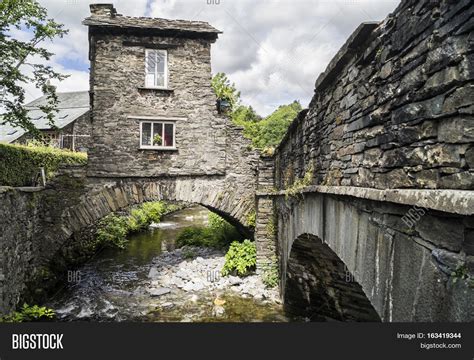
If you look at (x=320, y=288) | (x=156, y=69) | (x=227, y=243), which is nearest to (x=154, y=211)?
(x=227, y=243)

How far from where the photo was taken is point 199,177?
1190cm

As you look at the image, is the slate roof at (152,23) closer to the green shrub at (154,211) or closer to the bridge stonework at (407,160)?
the bridge stonework at (407,160)

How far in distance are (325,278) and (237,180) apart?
558cm

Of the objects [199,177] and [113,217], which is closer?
[199,177]

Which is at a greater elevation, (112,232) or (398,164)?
(398,164)

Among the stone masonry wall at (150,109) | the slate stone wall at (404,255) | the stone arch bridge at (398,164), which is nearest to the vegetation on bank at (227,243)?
the stone masonry wall at (150,109)

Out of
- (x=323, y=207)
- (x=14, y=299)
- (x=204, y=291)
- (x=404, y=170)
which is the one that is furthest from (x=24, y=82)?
(x=404, y=170)

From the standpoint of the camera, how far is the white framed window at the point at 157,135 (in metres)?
11.6

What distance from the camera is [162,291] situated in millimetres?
10578

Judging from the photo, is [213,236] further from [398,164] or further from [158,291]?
[398,164]

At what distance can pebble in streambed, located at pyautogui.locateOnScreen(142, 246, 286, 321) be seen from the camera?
9.04m

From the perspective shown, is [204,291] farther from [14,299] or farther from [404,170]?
[404,170]

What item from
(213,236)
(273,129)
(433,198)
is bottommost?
(213,236)

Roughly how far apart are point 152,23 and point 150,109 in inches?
118
